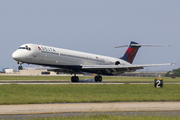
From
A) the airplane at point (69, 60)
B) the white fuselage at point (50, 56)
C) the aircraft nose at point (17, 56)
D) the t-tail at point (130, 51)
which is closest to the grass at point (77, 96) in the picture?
the aircraft nose at point (17, 56)

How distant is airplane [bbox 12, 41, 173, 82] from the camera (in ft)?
131

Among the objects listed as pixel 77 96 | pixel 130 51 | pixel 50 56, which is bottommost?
pixel 77 96

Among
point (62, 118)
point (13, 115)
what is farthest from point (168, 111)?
point (13, 115)

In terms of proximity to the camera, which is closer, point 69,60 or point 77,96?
point 77,96

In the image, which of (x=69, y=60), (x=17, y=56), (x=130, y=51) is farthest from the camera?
(x=130, y=51)

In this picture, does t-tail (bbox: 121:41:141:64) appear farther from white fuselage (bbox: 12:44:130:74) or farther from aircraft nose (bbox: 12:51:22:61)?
aircraft nose (bbox: 12:51:22:61)

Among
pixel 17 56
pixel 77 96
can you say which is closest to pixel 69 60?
pixel 17 56

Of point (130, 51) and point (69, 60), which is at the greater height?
point (130, 51)

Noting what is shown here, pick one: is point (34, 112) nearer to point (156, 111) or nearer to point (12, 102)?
point (12, 102)

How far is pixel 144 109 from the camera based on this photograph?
15.4 m

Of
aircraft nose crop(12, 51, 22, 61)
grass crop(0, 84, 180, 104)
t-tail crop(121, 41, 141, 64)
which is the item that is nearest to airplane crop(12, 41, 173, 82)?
aircraft nose crop(12, 51, 22, 61)

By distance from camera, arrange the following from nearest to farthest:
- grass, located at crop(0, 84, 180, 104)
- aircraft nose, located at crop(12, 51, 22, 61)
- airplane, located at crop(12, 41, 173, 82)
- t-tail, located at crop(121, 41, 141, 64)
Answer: grass, located at crop(0, 84, 180, 104), aircraft nose, located at crop(12, 51, 22, 61), airplane, located at crop(12, 41, 173, 82), t-tail, located at crop(121, 41, 141, 64)

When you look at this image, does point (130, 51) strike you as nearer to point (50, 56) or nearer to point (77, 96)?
point (50, 56)

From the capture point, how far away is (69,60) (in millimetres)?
44031
